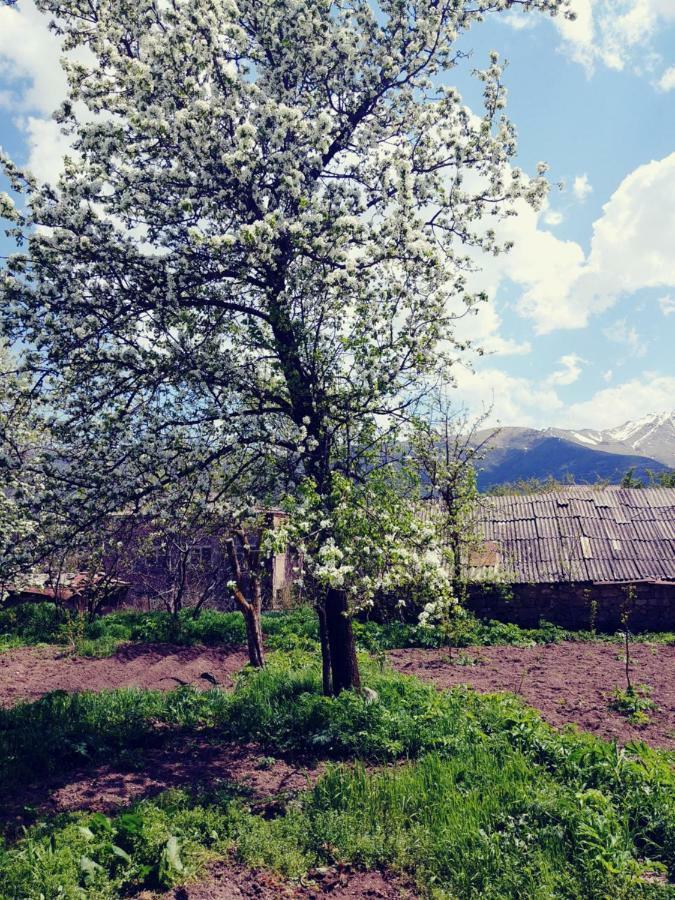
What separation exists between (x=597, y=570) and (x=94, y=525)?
13.3m

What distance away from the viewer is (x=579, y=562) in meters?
17.0

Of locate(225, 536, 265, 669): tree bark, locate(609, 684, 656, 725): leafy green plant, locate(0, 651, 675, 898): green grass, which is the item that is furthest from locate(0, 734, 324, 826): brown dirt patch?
locate(609, 684, 656, 725): leafy green plant

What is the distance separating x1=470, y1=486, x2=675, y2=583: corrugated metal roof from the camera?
16.8 m

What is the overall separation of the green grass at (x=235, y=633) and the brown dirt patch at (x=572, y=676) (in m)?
0.68

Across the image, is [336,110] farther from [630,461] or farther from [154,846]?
[630,461]

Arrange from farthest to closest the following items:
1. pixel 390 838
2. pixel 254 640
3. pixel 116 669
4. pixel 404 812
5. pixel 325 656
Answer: pixel 116 669
pixel 254 640
pixel 325 656
pixel 404 812
pixel 390 838

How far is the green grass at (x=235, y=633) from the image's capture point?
14836 mm

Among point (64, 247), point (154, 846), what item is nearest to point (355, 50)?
point (64, 247)

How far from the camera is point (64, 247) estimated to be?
25.0 feet

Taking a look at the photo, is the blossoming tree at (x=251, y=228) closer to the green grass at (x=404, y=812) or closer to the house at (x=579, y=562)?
the green grass at (x=404, y=812)

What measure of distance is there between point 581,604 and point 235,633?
29.4ft

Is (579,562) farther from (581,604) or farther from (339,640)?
(339,640)

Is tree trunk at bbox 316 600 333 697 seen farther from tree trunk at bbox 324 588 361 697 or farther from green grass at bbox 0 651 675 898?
green grass at bbox 0 651 675 898

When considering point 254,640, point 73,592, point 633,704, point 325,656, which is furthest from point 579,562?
point 73,592
